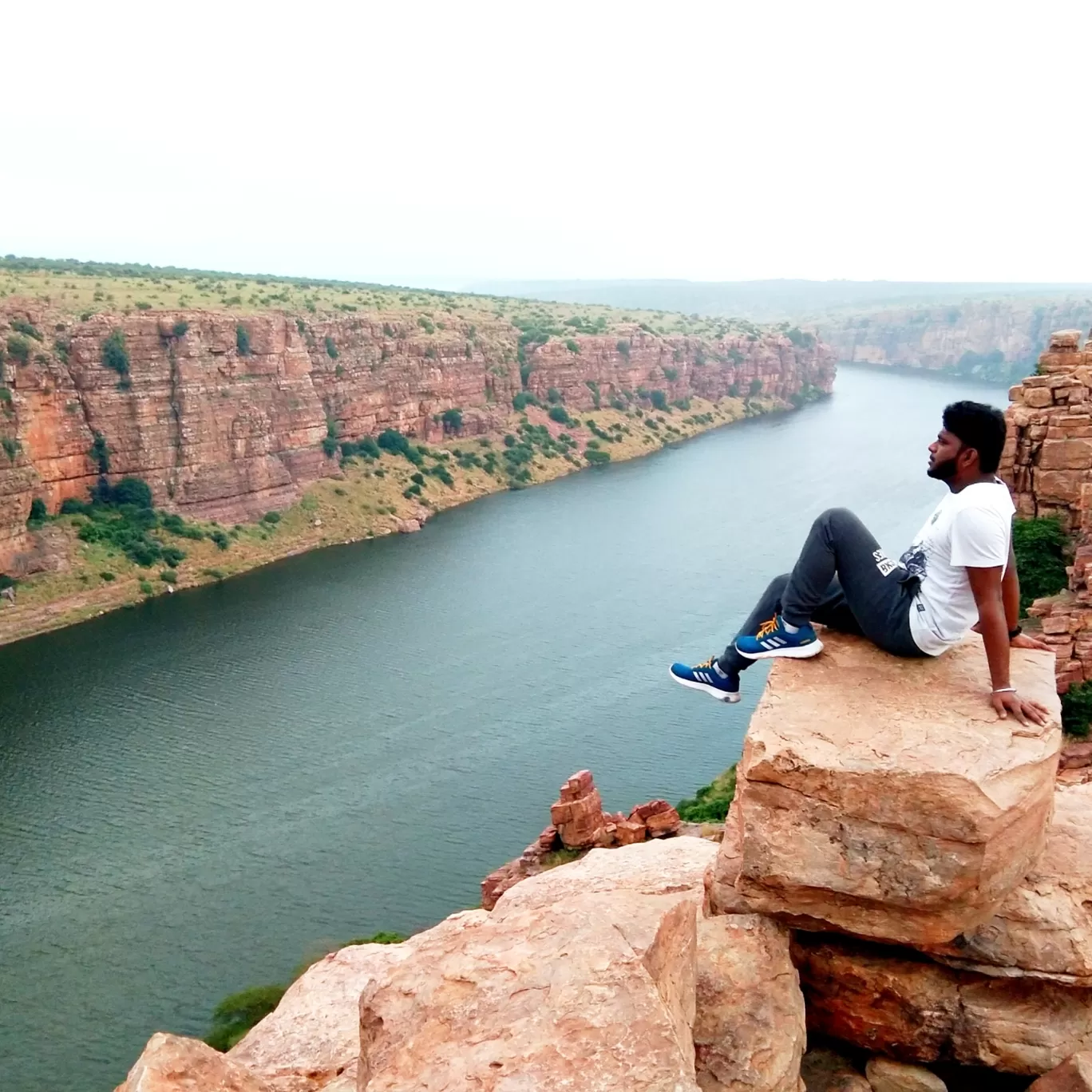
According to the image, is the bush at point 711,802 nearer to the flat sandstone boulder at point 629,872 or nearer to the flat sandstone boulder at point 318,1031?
the flat sandstone boulder at point 629,872

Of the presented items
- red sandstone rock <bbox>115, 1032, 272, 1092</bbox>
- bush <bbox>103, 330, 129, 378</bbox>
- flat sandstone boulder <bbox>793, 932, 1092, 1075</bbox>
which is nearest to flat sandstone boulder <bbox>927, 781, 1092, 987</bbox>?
flat sandstone boulder <bbox>793, 932, 1092, 1075</bbox>

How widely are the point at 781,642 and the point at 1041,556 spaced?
16223 mm

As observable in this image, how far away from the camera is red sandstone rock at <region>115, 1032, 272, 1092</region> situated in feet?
17.1

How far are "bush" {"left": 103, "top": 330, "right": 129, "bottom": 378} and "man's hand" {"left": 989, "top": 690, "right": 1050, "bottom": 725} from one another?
45349 mm

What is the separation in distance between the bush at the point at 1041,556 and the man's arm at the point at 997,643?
1581cm

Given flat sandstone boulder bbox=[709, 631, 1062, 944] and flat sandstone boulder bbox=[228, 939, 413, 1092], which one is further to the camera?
flat sandstone boulder bbox=[228, 939, 413, 1092]

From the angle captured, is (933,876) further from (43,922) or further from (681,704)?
(681,704)

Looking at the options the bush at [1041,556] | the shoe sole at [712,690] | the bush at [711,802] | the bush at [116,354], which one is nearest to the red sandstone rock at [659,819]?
the bush at [711,802]

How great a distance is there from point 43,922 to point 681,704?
694 inches

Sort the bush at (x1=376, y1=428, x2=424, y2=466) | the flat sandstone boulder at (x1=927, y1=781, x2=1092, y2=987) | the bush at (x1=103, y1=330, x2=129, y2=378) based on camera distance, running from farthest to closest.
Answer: the bush at (x1=376, y1=428, x2=424, y2=466), the bush at (x1=103, y1=330, x2=129, y2=378), the flat sandstone boulder at (x1=927, y1=781, x2=1092, y2=987)

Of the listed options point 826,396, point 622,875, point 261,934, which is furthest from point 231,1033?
point 826,396

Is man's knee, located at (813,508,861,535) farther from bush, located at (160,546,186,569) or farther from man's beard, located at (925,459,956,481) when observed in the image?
bush, located at (160,546,186,569)

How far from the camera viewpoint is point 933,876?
16.7 ft

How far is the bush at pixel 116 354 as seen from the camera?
4453cm
